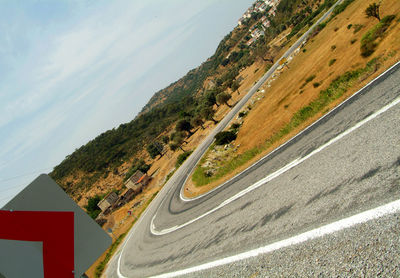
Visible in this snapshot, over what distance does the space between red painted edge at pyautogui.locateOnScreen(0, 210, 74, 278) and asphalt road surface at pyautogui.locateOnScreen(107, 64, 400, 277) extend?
3.26 metres

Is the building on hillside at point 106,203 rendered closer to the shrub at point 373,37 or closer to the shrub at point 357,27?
the shrub at point 373,37

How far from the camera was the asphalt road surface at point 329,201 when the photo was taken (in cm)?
293

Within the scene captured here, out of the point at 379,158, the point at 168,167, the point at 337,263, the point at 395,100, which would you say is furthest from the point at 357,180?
the point at 168,167

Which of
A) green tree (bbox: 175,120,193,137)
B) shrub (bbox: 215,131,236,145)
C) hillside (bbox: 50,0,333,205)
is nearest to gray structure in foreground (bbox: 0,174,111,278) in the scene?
shrub (bbox: 215,131,236,145)

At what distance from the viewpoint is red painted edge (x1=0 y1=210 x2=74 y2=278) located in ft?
6.45

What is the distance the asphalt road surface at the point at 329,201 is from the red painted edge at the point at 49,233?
3258mm

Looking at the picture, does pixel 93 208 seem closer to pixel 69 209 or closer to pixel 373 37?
pixel 69 209

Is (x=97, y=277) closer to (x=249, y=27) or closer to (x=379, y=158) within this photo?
(x=379, y=158)

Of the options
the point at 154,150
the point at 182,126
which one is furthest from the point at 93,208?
the point at 182,126

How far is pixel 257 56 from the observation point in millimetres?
70938

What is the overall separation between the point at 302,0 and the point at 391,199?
421ft

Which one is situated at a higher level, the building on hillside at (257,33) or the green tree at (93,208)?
the building on hillside at (257,33)

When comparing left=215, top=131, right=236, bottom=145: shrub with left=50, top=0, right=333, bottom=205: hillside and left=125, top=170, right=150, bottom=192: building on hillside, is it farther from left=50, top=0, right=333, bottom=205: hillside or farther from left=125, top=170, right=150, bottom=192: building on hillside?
left=125, top=170, right=150, bottom=192: building on hillside

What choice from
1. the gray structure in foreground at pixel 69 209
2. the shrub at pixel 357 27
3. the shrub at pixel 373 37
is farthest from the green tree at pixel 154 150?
the gray structure in foreground at pixel 69 209
